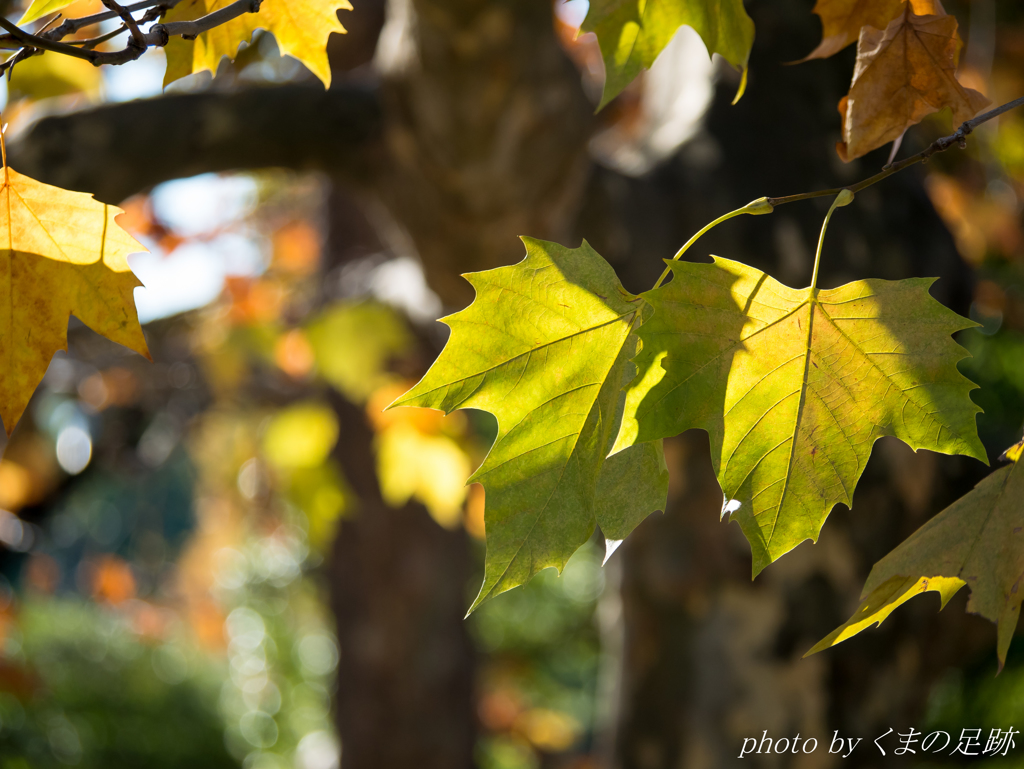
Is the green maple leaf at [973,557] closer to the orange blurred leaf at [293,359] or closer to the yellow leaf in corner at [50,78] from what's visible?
the yellow leaf in corner at [50,78]

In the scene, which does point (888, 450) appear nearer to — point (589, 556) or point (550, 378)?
point (550, 378)

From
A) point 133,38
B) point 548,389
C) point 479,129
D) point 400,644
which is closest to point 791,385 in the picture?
point 548,389

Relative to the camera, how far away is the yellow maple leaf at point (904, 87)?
1.48ft

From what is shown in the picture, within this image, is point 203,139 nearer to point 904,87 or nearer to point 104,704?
point 904,87

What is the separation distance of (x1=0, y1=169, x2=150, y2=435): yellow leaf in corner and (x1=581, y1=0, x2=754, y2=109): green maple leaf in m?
0.33

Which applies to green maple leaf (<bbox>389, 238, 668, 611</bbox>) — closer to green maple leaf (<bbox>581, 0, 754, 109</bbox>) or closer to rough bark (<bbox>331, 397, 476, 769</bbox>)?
green maple leaf (<bbox>581, 0, 754, 109</bbox>)

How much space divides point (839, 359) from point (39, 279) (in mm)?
468

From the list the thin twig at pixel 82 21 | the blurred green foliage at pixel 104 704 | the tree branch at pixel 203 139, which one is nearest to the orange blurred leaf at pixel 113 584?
the blurred green foliage at pixel 104 704

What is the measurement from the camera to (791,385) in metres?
0.42

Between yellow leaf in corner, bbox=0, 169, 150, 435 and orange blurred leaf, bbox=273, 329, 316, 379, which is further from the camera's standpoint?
orange blurred leaf, bbox=273, 329, 316, 379

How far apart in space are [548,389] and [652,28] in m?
0.29

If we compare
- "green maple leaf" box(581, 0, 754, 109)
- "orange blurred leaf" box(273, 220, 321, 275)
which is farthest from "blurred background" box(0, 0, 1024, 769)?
"green maple leaf" box(581, 0, 754, 109)

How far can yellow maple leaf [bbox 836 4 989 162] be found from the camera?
45 cm

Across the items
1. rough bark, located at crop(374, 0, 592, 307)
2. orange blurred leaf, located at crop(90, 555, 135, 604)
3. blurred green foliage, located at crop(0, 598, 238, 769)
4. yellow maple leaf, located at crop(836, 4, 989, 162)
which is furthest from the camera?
orange blurred leaf, located at crop(90, 555, 135, 604)
